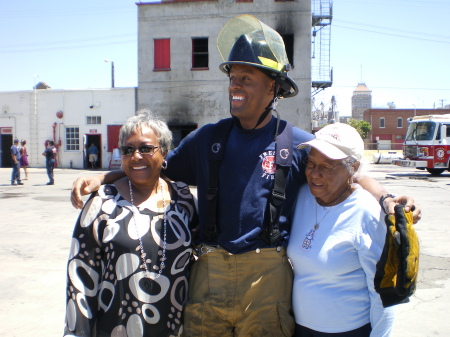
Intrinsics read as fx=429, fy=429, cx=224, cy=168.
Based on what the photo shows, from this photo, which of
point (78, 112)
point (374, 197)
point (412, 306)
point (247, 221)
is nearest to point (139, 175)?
point (247, 221)

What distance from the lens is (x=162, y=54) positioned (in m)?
24.3

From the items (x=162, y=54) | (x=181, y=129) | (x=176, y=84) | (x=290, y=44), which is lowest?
(x=181, y=129)

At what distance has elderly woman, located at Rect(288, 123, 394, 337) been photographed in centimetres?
213

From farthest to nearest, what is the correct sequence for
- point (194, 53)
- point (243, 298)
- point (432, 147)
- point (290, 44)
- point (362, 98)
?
point (362, 98) → point (194, 53) → point (290, 44) → point (432, 147) → point (243, 298)

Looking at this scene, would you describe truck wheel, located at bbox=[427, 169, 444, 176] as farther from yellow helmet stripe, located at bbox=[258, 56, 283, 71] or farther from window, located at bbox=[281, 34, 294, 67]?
yellow helmet stripe, located at bbox=[258, 56, 283, 71]

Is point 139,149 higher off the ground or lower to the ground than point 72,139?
lower

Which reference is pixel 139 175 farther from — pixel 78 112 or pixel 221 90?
pixel 78 112

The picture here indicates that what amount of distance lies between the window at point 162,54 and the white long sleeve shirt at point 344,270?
23.0 meters

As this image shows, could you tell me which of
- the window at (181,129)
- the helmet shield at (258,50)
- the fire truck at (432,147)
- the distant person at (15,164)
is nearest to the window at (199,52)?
the window at (181,129)

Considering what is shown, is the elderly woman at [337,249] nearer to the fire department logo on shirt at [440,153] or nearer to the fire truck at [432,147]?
the fire truck at [432,147]

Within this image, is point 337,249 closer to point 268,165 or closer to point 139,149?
point 268,165

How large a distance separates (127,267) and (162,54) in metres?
23.3

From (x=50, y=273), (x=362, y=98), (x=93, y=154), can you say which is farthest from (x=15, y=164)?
(x=362, y=98)

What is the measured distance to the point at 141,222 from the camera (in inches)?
90.4
